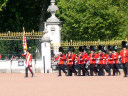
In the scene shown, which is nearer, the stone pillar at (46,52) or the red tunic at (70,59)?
the red tunic at (70,59)

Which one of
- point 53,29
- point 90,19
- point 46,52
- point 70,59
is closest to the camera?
point 70,59

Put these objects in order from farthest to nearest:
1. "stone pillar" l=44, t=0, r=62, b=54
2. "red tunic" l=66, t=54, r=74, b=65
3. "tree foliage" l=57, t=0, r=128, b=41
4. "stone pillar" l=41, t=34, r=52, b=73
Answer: "tree foliage" l=57, t=0, r=128, b=41 < "stone pillar" l=44, t=0, r=62, b=54 < "stone pillar" l=41, t=34, r=52, b=73 < "red tunic" l=66, t=54, r=74, b=65

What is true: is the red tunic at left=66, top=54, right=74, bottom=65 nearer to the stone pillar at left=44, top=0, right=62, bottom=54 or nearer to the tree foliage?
the stone pillar at left=44, top=0, right=62, bottom=54

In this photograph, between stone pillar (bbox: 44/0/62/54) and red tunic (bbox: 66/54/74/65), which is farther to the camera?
stone pillar (bbox: 44/0/62/54)

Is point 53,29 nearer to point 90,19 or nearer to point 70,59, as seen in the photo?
point 90,19

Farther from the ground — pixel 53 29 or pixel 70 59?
pixel 53 29

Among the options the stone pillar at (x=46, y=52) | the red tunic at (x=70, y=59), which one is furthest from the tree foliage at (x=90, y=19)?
the red tunic at (x=70, y=59)

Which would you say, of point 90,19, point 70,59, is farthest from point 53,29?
point 70,59

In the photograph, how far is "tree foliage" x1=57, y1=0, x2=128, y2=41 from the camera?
41.3 meters

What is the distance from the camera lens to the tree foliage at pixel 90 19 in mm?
41281

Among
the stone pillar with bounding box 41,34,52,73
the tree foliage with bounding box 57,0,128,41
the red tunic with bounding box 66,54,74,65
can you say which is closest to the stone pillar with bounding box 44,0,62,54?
the stone pillar with bounding box 41,34,52,73

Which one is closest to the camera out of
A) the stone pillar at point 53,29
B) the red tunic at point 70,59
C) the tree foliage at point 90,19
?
the red tunic at point 70,59

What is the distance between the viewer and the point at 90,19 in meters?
41.2

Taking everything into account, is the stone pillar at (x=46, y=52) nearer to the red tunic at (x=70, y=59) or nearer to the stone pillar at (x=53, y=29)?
the stone pillar at (x=53, y=29)
